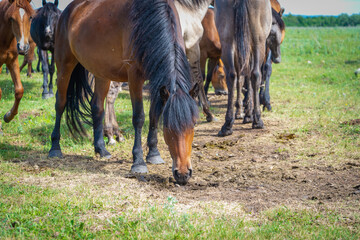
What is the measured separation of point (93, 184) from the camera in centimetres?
416

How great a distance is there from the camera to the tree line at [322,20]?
2635 inches

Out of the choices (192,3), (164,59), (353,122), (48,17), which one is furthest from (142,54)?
(48,17)

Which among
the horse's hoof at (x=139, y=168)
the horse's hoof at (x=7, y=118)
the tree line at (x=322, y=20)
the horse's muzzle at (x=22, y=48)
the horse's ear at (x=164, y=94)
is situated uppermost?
the tree line at (x=322, y=20)

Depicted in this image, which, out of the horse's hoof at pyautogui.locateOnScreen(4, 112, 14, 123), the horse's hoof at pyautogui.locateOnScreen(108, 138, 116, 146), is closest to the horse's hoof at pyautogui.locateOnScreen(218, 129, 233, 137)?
the horse's hoof at pyautogui.locateOnScreen(108, 138, 116, 146)

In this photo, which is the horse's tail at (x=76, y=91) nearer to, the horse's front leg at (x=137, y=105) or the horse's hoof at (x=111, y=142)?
the horse's hoof at (x=111, y=142)

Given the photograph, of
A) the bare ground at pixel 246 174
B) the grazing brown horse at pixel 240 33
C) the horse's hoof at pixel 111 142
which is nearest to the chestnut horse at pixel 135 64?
the bare ground at pixel 246 174

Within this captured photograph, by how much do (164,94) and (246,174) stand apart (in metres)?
1.48

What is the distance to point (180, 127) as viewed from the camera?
376 cm

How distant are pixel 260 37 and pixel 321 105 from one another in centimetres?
293

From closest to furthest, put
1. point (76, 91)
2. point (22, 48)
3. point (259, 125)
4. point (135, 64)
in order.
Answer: point (135, 64) → point (76, 91) → point (22, 48) → point (259, 125)

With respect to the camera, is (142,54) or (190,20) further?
(190,20)

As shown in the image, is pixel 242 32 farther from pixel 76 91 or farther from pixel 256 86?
pixel 76 91

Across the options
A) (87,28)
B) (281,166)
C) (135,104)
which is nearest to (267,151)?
(281,166)

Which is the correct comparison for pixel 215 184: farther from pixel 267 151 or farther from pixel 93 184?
pixel 267 151
